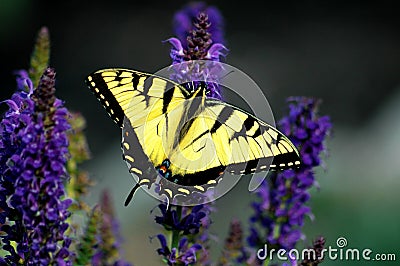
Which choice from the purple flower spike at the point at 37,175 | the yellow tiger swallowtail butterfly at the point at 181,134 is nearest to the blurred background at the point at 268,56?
the yellow tiger swallowtail butterfly at the point at 181,134

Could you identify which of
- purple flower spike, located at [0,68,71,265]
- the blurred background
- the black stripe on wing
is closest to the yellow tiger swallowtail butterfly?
the black stripe on wing

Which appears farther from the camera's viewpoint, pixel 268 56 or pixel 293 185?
pixel 268 56

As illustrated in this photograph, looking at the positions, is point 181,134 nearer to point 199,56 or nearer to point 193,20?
point 199,56

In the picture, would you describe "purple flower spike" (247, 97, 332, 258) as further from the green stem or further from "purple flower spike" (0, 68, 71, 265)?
"purple flower spike" (0, 68, 71, 265)

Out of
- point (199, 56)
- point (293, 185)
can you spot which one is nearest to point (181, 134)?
point (199, 56)

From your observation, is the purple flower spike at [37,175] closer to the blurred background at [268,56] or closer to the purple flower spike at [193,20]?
the purple flower spike at [193,20]

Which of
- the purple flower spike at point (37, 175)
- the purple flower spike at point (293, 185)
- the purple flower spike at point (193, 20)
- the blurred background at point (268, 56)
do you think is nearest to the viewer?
the purple flower spike at point (37, 175)

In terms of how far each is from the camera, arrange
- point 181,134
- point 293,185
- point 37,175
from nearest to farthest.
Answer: point 37,175 → point 181,134 → point 293,185
